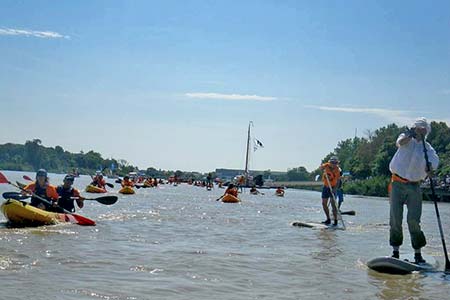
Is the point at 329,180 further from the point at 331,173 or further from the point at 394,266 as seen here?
the point at 394,266

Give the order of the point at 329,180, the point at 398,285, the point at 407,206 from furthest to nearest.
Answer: the point at 329,180 < the point at 407,206 < the point at 398,285

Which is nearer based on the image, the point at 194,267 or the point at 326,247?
the point at 194,267

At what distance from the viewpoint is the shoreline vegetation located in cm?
9275

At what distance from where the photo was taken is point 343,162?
146m

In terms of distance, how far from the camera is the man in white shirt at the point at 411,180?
9.09 meters

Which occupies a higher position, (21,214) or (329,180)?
(329,180)

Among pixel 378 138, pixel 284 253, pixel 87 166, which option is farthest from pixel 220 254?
pixel 87 166

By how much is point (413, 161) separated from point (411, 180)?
0.89ft

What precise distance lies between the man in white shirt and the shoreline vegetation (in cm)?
5874

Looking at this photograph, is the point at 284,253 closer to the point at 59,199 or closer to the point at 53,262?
the point at 53,262

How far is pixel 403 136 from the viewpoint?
9141mm

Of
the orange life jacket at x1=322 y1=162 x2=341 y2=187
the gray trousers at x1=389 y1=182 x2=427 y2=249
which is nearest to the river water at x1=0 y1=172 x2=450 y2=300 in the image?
the gray trousers at x1=389 y1=182 x2=427 y2=249

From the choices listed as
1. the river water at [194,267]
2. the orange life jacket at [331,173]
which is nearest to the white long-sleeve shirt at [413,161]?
the river water at [194,267]

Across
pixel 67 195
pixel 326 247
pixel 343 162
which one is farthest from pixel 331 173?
pixel 343 162
